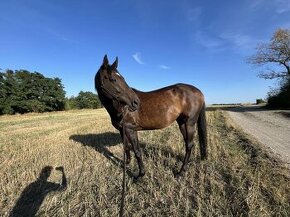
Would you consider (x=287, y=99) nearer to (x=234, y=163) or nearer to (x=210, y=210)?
(x=234, y=163)

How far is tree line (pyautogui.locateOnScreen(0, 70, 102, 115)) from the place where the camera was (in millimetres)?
43500

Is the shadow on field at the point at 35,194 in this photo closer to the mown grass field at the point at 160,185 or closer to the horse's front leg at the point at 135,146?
the mown grass field at the point at 160,185

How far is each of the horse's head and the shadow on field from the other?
6.69 feet

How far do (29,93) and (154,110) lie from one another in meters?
47.2

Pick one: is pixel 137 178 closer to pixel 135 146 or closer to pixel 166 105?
pixel 135 146

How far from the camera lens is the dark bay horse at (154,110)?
5.11 metres

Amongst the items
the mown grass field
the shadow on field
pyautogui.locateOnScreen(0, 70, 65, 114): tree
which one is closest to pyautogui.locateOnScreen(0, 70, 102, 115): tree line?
pyautogui.locateOnScreen(0, 70, 65, 114): tree

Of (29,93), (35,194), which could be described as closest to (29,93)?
(29,93)

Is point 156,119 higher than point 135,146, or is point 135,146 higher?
point 156,119

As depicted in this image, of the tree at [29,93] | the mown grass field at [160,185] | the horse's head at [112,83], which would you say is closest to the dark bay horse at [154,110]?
the horse's head at [112,83]

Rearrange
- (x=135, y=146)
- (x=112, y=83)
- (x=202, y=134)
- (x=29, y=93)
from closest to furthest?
(x=112, y=83) < (x=135, y=146) < (x=202, y=134) < (x=29, y=93)

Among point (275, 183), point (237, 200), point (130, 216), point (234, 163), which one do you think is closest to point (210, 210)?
point (237, 200)

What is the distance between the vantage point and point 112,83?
15.8ft

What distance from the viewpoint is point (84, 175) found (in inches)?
226
